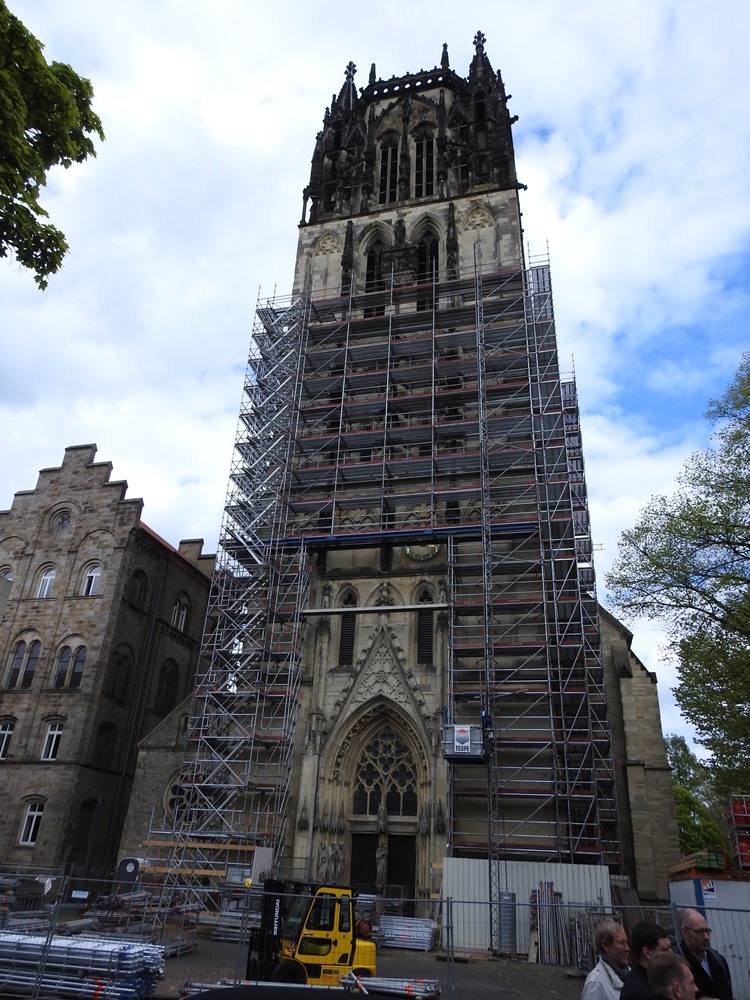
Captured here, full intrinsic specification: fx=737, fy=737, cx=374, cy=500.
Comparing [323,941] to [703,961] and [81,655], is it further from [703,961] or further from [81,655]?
[81,655]

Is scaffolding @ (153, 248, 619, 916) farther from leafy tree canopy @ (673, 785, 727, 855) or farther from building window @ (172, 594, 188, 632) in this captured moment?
leafy tree canopy @ (673, 785, 727, 855)

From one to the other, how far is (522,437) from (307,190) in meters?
20.1

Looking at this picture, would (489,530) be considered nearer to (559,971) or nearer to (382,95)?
(559,971)

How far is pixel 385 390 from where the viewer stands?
1158 inches

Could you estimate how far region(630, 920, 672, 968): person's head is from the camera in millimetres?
4738

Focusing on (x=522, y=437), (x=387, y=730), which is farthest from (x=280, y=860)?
(x=522, y=437)

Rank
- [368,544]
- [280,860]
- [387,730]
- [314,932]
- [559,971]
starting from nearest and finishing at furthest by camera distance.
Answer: [314,932] < [559,971] < [280,860] < [387,730] < [368,544]

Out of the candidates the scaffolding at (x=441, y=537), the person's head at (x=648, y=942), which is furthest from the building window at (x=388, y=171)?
the person's head at (x=648, y=942)

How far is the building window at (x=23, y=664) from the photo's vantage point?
95.6ft

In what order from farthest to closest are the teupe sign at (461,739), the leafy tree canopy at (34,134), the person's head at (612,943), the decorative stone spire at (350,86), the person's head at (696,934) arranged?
the decorative stone spire at (350,86) → the teupe sign at (461,739) → the leafy tree canopy at (34,134) → the person's head at (696,934) → the person's head at (612,943)

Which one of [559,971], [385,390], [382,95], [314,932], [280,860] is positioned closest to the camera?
[314,932]

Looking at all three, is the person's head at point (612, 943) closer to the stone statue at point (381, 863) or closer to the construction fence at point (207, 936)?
the construction fence at point (207, 936)

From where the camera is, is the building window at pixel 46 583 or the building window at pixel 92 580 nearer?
the building window at pixel 92 580

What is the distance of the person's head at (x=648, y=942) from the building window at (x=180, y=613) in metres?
30.3
